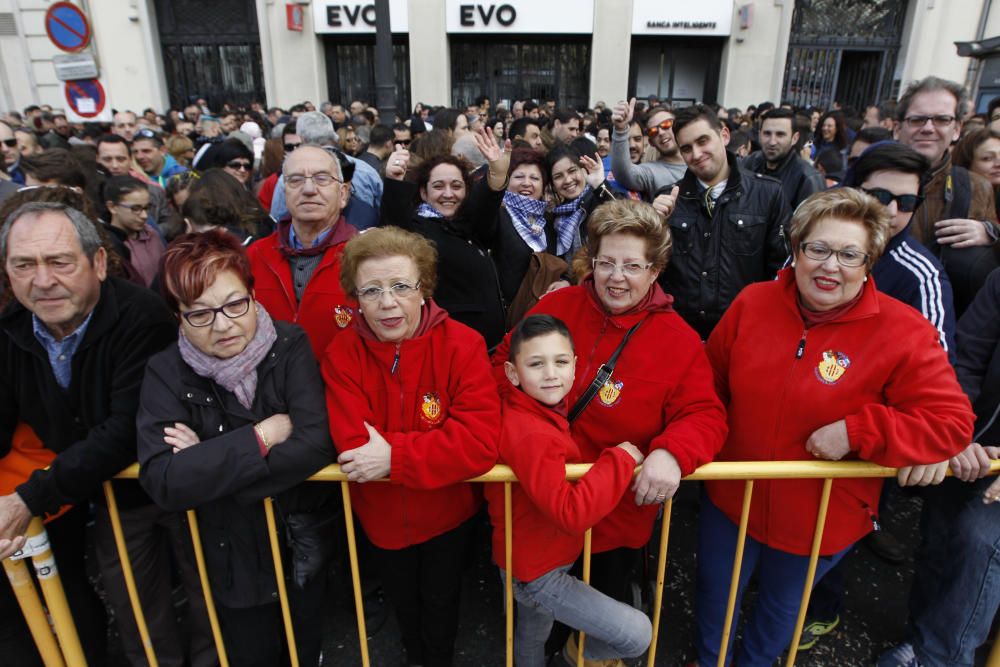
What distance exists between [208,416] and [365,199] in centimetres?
269

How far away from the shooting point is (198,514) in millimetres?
2105

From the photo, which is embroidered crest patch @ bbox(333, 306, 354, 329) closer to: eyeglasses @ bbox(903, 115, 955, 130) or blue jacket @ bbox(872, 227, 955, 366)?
blue jacket @ bbox(872, 227, 955, 366)

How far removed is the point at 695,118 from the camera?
10.3 ft

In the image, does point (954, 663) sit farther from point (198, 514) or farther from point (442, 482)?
point (198, 514)

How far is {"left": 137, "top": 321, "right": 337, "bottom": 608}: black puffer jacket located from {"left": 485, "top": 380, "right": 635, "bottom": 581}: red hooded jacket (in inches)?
25.8

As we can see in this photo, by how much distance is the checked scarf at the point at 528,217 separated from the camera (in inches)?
129

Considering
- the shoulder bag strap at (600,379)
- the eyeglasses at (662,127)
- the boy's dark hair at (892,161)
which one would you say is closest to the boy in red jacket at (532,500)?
the shoulder bag strap at (600,379)

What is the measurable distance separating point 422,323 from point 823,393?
1.45 meters

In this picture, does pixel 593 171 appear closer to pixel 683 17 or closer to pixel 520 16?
pixel 520 16

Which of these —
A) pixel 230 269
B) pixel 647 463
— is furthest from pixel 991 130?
pixel 230 269

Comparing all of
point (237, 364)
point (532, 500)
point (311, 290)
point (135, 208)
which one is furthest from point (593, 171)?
point (135, 208)

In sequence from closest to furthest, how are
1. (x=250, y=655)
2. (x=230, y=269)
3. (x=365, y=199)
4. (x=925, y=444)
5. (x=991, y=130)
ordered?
(x=925, y=444)
(x=230, y=269)
(x=250, y=655)
(x=991, y=130)
(x=365, y=199)

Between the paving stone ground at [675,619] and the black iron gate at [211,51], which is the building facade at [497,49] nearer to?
the black iron gate at [211,51]

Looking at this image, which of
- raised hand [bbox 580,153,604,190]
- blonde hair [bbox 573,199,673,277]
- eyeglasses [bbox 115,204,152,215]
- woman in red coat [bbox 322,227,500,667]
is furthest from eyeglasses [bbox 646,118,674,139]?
eyeglasses [bbox 115,204,152,215]
